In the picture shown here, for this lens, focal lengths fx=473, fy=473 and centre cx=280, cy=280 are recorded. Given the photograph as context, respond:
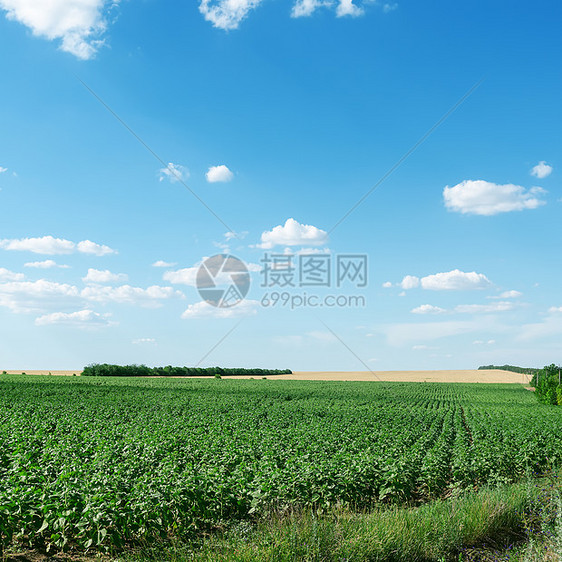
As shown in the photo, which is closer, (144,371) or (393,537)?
(393,537)

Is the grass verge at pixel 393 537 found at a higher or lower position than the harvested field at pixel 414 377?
higher

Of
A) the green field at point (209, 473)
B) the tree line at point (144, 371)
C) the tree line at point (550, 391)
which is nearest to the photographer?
the green field at point (209, 473)

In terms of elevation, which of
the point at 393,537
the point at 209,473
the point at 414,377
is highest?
the point at 209,473

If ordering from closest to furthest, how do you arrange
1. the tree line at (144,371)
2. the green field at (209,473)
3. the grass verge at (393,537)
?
the grass verge at (393,537) < the green field at (209,473) < the tree line at (144,371)

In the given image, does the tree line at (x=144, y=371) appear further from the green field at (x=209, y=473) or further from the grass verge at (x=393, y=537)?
the grass verge at (x=393, y=537)

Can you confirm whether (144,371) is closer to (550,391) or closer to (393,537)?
(550,391)

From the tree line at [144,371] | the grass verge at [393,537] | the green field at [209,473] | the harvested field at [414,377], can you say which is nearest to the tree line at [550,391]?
the green field at [209,473]

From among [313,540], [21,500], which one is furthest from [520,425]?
[21,500]

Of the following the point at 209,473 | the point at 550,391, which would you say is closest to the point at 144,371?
the point at 550,391

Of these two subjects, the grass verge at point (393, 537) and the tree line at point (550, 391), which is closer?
the grass verge at point (393, 537)

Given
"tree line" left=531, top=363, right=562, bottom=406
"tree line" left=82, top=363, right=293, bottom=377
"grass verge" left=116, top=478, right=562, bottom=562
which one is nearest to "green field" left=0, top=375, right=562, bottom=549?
"grass verge" left=116, top=478, right=562, bottom=562

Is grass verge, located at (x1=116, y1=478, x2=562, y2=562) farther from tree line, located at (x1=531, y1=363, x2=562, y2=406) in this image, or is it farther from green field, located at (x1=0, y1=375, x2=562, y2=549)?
tree line, located at (x1=531, y1=363, x2=562, y2=406)

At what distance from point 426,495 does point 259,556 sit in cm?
788

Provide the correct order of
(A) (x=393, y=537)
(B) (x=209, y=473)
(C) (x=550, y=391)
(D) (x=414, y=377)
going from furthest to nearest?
1. (D) (x=414, y=377)
2. (C) (x=550, y=391)
3. (B) (x=209, y=473)
4. (A) (x=393, y=537)
